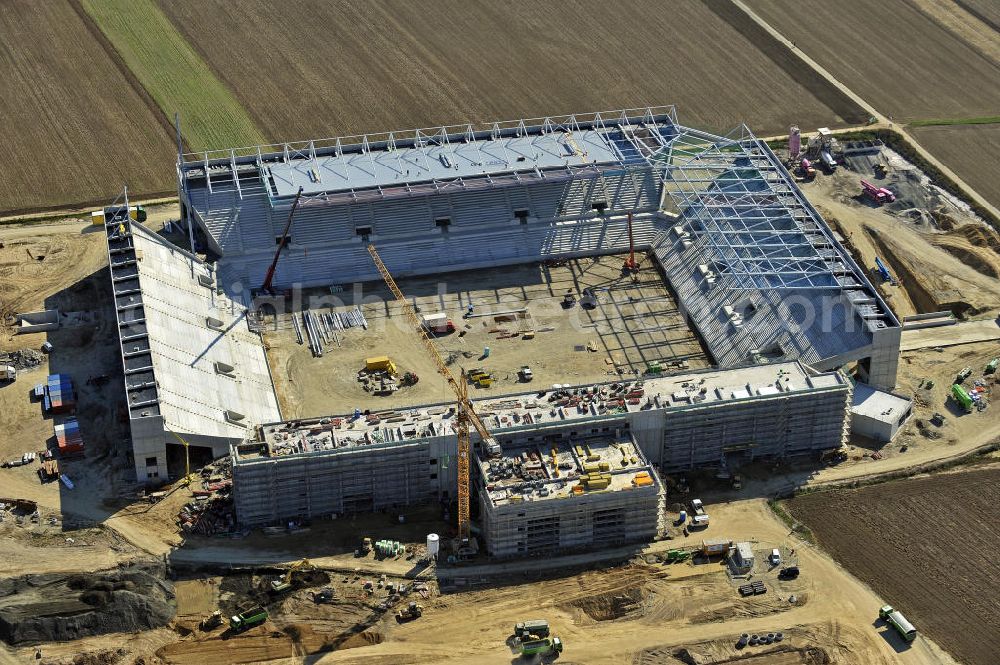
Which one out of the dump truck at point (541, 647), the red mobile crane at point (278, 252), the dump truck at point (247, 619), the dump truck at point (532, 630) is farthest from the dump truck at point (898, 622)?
the red mobile crane at point (278, 252)

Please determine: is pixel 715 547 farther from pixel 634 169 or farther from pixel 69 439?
pixel 69 439

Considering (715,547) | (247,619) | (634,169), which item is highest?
(634,169)

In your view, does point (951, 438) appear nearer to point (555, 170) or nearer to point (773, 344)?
point (773, 344)

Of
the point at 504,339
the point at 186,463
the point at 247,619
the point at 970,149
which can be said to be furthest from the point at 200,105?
the point at 970,149

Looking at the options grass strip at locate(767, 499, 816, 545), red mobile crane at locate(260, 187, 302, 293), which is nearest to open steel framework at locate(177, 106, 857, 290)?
red mobile crane at locate(260, 187, 302, 293)

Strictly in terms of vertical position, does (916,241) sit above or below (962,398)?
above

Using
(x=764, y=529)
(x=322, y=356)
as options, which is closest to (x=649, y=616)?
(x=764, y=529)

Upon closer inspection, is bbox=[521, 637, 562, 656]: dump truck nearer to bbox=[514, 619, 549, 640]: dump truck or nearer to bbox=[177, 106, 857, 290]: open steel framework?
bbox=[514, 619, 549, 640]: dump truck
